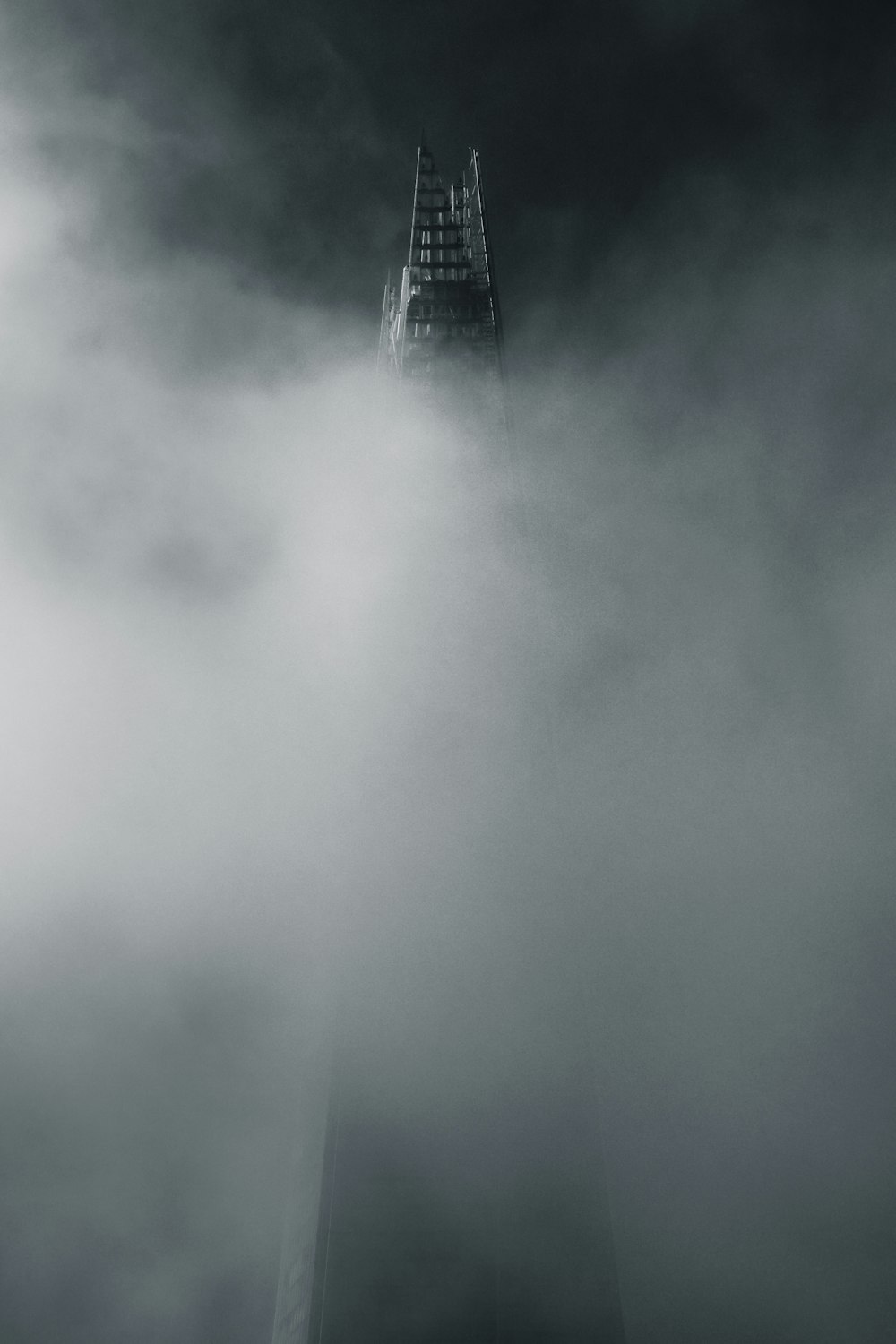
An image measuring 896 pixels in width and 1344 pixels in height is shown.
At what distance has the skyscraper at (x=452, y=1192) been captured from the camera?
3206 cm

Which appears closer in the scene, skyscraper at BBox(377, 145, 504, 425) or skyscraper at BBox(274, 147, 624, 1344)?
skyscraper at BBox(274, 147, 624, 1344)

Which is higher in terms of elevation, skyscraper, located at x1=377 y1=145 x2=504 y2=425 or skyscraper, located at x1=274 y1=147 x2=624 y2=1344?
skyscraper, located at x1=377 y1=145 x2=504 y2=425

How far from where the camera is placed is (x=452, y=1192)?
34562mm

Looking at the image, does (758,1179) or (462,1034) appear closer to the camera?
(462,1034)

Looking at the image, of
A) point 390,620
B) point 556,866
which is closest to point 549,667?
point 390,620

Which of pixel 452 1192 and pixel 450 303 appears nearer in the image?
pixel 452 1192

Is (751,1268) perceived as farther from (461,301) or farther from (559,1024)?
(461,301)

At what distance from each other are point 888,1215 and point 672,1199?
1486cm

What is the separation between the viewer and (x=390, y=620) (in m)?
61.1

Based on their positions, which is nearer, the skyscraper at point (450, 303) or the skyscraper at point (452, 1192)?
the skyscraper at point (452, 1192)

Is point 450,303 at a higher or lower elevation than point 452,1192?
higher

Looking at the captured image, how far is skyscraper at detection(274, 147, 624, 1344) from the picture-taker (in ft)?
105

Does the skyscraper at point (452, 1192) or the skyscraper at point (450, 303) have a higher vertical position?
the skyscraper at point (450, 303)

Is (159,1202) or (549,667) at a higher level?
(549,667)
